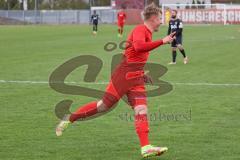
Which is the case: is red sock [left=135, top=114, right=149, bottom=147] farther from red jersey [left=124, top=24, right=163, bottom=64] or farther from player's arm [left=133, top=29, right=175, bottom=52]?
player's arm [left=133, top=29, right=175, bottom=52]

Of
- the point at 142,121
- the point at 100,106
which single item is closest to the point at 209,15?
the point at 100,106

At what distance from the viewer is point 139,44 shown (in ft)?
26.2

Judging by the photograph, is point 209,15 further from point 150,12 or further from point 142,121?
point 142,121

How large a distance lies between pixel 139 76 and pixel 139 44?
57 centimetres

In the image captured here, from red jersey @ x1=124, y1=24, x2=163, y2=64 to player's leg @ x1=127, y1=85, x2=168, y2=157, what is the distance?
41 centimetres

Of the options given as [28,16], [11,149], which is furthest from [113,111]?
[28,16]

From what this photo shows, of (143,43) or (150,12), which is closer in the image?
(143,43)

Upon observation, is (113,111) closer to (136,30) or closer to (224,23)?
(136,30)

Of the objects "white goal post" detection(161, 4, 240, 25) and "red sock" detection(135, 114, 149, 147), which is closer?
"red sock" detection(135, 114, 149, 147)

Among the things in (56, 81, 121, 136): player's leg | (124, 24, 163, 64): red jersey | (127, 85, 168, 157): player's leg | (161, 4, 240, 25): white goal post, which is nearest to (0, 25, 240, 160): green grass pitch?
(127, 85, 168, 157): player's leg

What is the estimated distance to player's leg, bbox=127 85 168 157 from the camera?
8.02 m

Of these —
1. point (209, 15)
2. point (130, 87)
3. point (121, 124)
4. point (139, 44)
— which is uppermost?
point (139, 44)

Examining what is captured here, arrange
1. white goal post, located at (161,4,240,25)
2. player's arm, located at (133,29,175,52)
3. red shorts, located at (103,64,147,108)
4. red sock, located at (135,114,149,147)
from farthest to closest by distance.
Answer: white goal post, located at (161,4,240,25), red shorts, located at (103,64,147,108), red sock, located at (135,114,149,147), player's arm, located at (133,29,175,52)

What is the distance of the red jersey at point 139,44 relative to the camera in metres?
7.98
